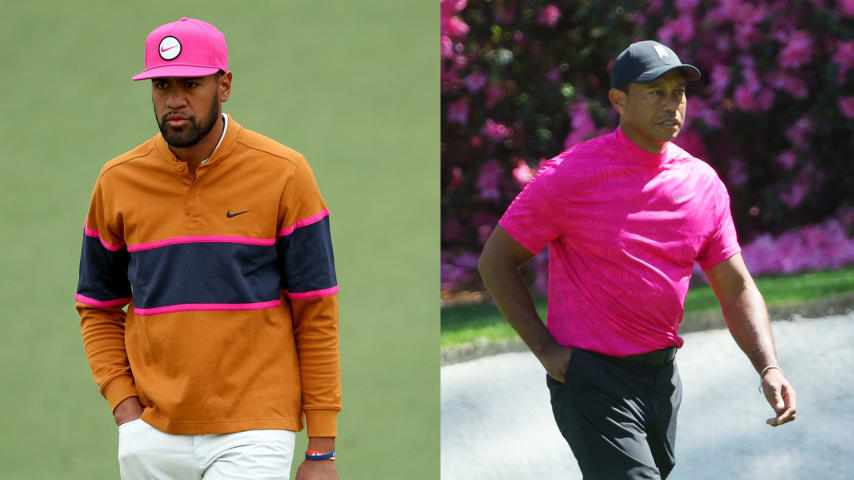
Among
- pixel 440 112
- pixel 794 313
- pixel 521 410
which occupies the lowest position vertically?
pixel 521 410

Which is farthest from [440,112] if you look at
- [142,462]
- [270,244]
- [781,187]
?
[142,462]

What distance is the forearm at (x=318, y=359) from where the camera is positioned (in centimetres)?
302

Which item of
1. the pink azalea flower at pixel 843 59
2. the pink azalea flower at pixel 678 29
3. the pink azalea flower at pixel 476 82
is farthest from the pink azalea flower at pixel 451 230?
the pink azalea flower at pixel 843 59

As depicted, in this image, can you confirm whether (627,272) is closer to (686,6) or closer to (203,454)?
(203,454)

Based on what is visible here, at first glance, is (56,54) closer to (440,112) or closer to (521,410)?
(440,112)

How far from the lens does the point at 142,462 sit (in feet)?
9.84

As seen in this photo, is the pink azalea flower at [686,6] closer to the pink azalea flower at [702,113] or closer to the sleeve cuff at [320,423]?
the pink azalea flower at [702,113]

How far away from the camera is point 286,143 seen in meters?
4.79

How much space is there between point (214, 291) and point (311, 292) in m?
0.24

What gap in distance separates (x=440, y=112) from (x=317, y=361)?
205 cm

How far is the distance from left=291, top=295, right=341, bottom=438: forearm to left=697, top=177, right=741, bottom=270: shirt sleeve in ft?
4.70

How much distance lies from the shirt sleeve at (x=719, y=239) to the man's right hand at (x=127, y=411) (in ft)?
6.18

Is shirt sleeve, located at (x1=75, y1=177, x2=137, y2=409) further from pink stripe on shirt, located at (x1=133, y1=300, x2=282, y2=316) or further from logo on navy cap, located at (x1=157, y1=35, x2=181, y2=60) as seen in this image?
logo on navy cap, located at (x1=157, y1=35, x2=181, y2=60)

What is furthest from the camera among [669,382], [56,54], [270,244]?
[56,54]
